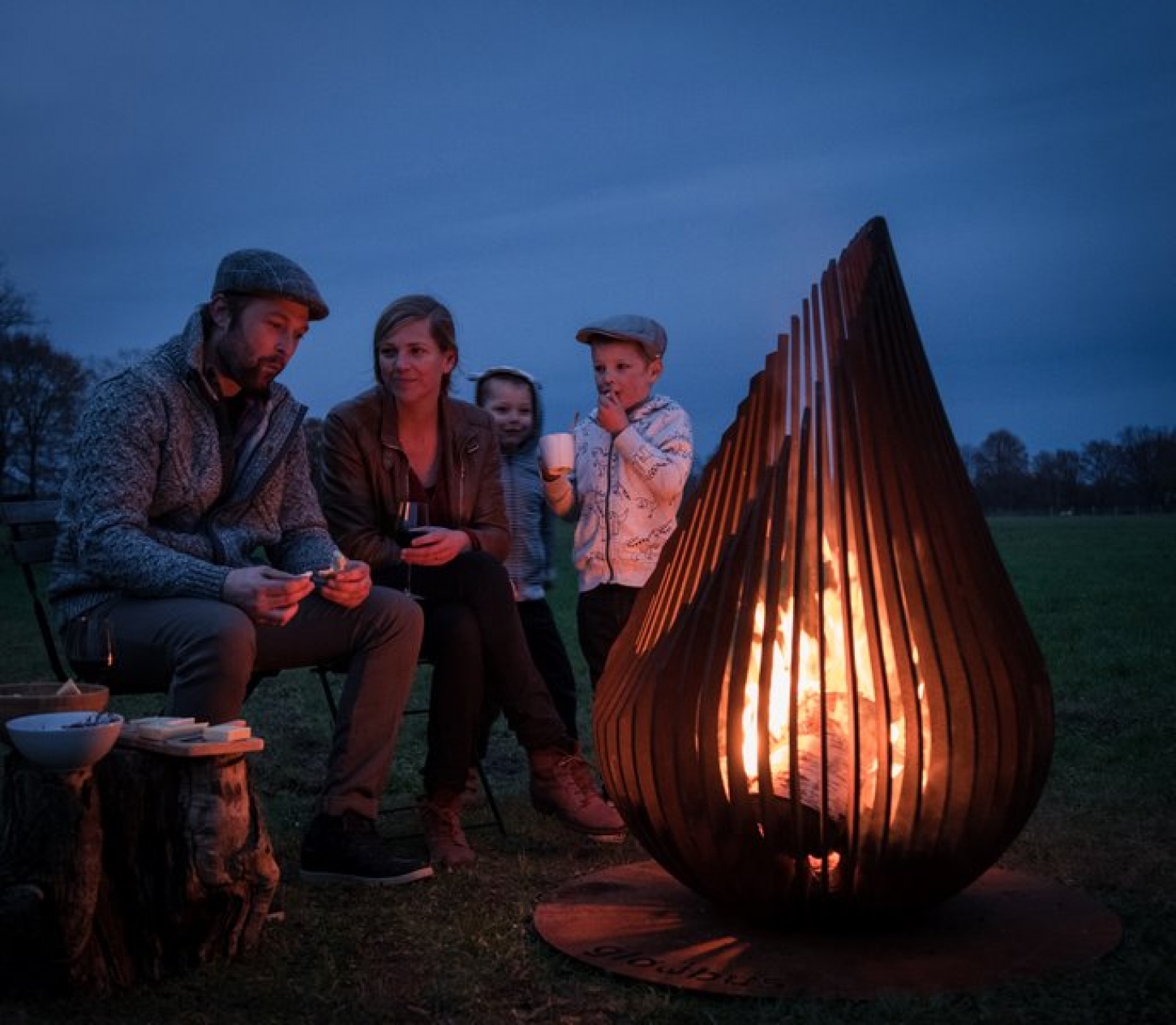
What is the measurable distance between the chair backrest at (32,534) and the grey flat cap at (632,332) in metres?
2.09

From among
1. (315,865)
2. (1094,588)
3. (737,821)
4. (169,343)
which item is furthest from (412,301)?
(1094,588)

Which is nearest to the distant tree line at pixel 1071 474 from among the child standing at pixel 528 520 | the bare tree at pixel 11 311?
the bare tree at pixel 11 311

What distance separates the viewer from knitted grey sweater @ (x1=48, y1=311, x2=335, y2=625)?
3.44 metres

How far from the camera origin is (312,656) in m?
3.72

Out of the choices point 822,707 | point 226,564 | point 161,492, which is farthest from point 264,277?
point 822,707

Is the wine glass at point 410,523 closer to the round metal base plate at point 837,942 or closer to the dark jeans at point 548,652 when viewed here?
the dark jeans at point 548,652

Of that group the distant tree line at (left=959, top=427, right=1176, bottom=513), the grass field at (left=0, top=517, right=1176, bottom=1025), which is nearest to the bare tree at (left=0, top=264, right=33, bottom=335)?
the grass field at (left=0, top=517, right=1176, bottom=1025)

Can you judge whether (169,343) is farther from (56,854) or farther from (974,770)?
(974,770)

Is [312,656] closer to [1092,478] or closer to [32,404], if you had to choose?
[32,404]

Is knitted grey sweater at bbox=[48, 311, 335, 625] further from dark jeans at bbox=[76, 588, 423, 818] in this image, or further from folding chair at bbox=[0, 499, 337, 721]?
folding chair at bbox=[0, 499, 337, 721]

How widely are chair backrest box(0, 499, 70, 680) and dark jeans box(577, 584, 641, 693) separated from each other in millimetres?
1907

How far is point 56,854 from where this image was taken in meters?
2.62

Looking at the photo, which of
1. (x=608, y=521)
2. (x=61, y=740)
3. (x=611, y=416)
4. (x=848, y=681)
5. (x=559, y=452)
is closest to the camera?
(x=61, y=740)

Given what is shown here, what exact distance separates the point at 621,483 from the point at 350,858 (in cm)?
187
